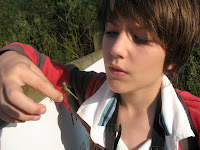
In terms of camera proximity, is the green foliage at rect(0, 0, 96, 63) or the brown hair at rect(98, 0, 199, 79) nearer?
the brown hair at rect(98, 0, 199, 79)

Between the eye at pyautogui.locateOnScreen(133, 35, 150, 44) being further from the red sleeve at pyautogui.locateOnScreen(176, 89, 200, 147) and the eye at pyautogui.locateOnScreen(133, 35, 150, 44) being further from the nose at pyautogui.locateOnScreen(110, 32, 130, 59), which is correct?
the red sleeve at pyautogui.locateOnScreen(176, 89, 200, 147)

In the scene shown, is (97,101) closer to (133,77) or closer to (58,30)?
(133,77)

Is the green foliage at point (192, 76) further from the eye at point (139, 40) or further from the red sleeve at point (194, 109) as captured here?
the eye at point (139, 40)

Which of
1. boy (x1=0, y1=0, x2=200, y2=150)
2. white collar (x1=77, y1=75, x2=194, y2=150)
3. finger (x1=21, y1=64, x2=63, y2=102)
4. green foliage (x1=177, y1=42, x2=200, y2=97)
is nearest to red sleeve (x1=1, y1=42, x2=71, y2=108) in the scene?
boy (x1=0, y1=0, x2=200, y2=150)

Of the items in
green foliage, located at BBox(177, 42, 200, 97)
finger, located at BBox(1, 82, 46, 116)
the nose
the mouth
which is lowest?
green foliage, located at BBox(177, 42, 200, 97)

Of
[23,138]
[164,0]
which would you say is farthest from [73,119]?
[164,0]

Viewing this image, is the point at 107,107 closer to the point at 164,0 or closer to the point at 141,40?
the point at 141,40

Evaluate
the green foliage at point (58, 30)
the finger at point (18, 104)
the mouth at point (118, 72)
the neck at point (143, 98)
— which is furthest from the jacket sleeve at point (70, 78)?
the green foliage at point (58, 30)
